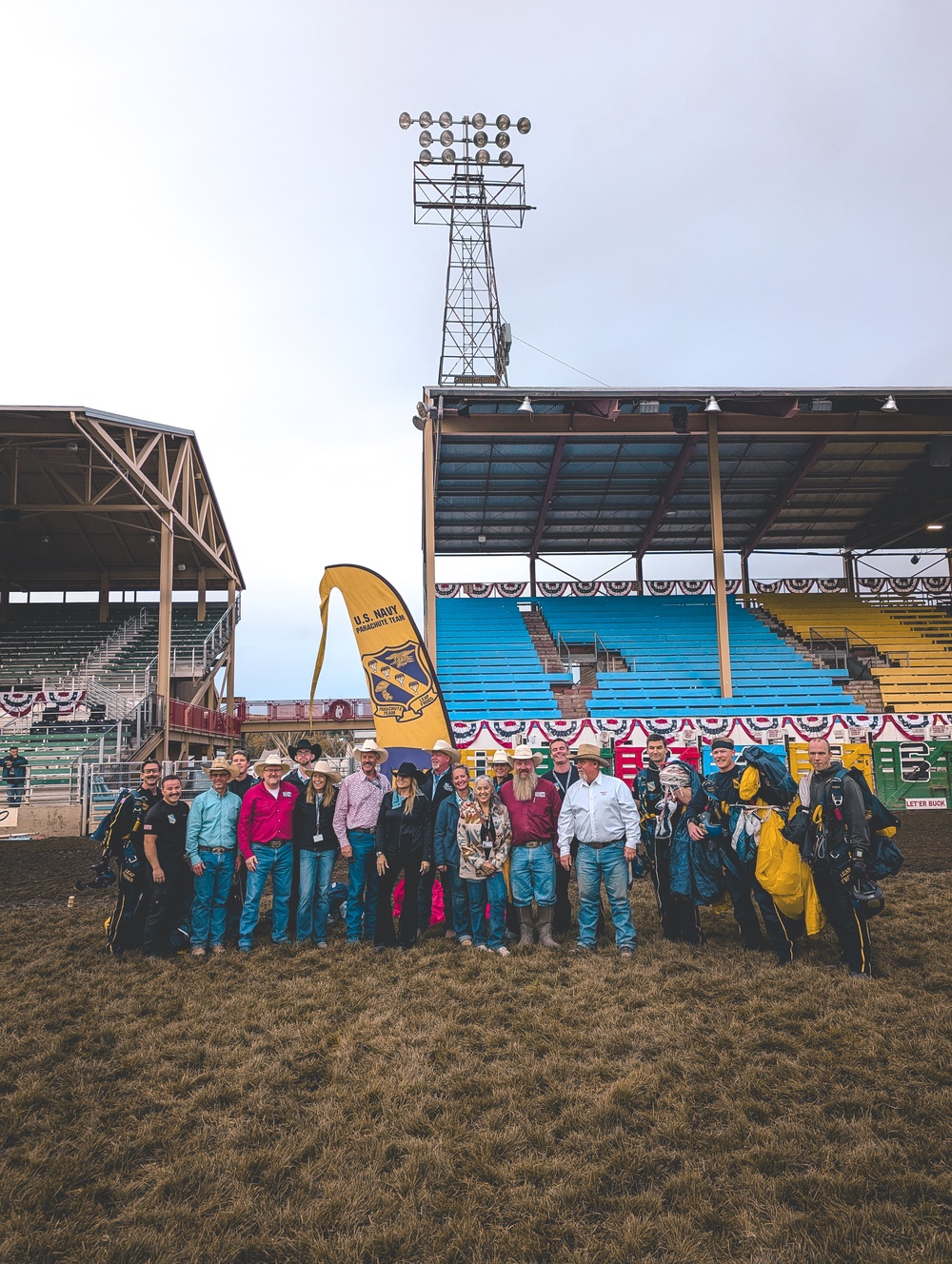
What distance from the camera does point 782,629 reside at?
24.8m

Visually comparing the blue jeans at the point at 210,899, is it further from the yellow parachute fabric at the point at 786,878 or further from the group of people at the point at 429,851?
the yellow parachute fabric at the point at 786,878

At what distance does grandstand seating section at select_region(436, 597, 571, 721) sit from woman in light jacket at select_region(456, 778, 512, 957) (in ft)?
39.0

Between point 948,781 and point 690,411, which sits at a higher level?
point 690,411

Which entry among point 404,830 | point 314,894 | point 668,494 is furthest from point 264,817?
point 668,494

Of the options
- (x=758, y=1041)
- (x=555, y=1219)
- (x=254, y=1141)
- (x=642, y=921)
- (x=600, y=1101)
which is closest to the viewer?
(x=555, y=1219)

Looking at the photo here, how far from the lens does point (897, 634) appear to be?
24000mm

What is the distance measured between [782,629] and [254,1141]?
24226 mm

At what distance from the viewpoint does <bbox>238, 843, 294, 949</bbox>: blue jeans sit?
6.49 metres

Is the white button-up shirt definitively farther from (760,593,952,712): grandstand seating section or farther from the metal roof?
(760,593,952,712): grandstand seating section

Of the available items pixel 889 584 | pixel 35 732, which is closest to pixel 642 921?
pixel 35 732

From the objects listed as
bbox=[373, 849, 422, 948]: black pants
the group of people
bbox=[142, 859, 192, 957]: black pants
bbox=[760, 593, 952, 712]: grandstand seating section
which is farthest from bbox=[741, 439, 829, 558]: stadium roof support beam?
bbox=[142, 859, 192, 957]: black pants

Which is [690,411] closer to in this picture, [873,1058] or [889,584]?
[889,584]

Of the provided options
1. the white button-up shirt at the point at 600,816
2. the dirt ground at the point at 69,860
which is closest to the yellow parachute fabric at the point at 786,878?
the white button-up shirt at the point at 600,816

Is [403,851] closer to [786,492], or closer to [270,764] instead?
[270,764]
